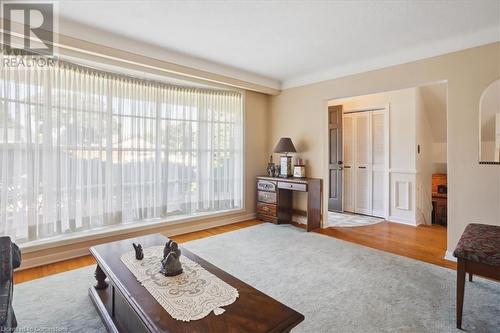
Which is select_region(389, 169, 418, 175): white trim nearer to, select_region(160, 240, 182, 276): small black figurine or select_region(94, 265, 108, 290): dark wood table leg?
select_region(160, 240, 182, 276): small black figurine

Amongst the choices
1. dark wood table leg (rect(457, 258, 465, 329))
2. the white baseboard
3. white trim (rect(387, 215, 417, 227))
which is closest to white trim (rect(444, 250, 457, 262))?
dark wood table leg (rect(457, 258, 465, 329))

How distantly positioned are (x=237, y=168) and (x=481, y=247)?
3.56 m

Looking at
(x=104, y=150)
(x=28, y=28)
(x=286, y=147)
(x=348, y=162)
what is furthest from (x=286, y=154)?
(x=28, y=28)

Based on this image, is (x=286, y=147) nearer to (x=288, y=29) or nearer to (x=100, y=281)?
(x=288, y=29)

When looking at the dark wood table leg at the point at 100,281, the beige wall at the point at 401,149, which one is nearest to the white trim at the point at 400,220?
the beige wall at the point at 401,149

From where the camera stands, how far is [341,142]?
5.58 meters

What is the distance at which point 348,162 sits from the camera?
566 cm

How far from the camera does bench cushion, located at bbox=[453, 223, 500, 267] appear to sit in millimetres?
1742

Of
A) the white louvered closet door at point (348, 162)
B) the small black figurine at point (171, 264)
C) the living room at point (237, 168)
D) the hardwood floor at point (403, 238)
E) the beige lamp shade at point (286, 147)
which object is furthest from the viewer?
the white louvered closet door at point (348, 162)

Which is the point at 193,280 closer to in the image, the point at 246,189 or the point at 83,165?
the point at 83,165

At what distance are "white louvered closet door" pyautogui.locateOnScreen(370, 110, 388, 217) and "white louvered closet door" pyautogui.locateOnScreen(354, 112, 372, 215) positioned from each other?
0.08 metres

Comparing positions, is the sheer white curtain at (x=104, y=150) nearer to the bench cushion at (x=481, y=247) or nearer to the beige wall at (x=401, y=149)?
the beige wall at (x=401, y=149)

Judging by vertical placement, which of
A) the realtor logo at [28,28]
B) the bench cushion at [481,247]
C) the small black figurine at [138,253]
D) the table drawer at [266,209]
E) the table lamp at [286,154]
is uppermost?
the realtor logo at [28,28]

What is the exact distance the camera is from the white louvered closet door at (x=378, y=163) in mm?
5090
